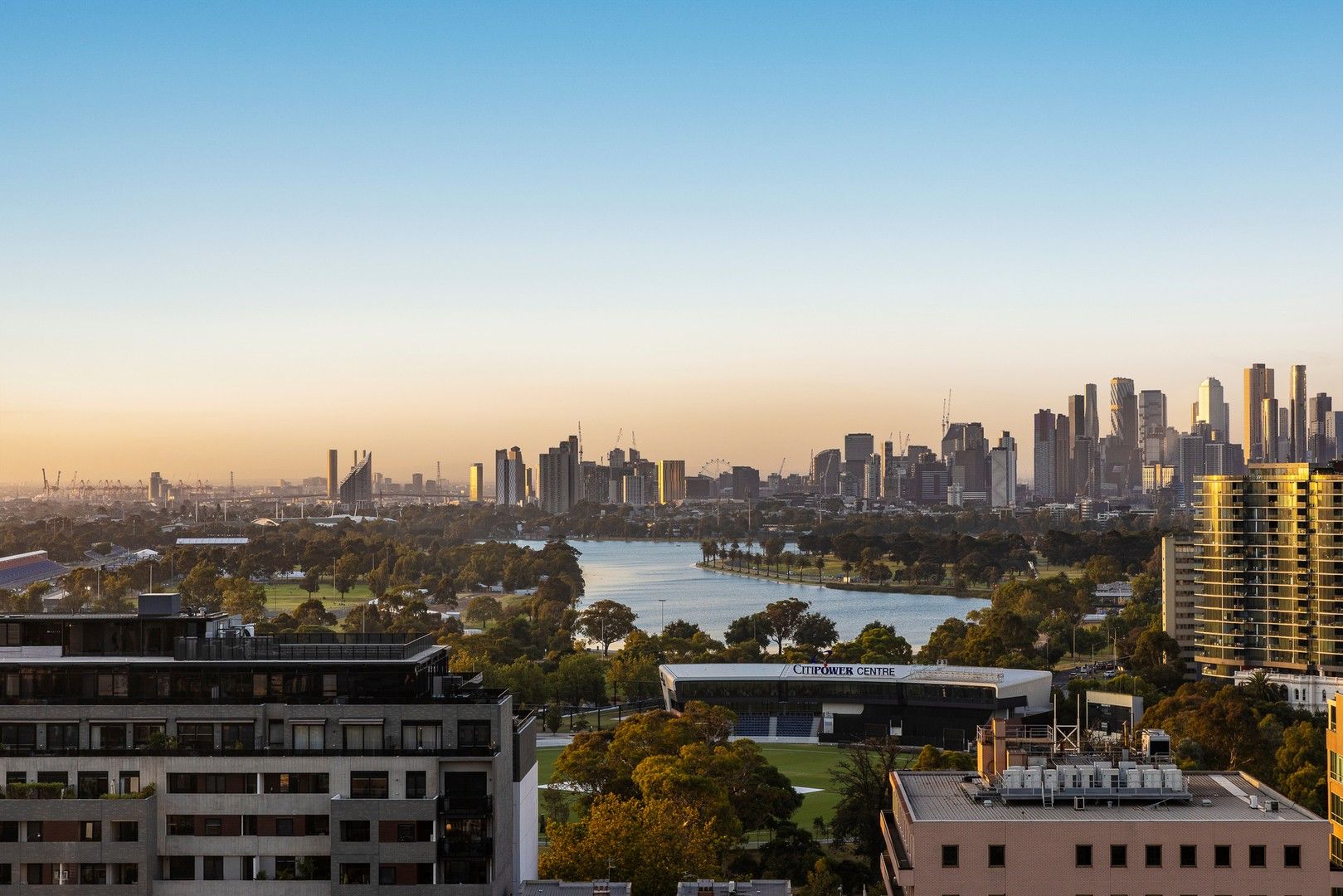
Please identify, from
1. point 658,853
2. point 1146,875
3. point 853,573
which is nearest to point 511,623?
point 658,853

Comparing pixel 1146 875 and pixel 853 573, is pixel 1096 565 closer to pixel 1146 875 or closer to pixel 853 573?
pixel 853 573

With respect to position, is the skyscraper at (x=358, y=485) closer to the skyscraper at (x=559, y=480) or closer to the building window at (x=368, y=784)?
the skyscraper at (x=559, y=480)

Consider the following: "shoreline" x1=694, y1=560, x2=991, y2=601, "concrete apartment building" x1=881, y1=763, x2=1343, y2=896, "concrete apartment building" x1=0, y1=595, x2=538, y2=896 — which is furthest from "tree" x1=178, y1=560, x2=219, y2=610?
"concrete apartment building" x1=881, y1=763, x2=1343, y2=896

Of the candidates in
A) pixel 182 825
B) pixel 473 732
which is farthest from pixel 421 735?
pixel 182 825

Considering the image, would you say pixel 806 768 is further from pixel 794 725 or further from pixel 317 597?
pixel 317 597

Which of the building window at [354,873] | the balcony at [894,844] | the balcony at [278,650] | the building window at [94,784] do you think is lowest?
the balcony at [894,844]

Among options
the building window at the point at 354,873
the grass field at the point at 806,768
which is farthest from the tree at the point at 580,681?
the building window at the point at 354,873
